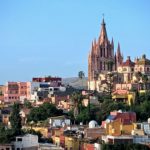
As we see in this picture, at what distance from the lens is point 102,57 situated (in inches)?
3807

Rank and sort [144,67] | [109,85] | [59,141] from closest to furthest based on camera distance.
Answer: [59,141]
[109,85]
[144,67]

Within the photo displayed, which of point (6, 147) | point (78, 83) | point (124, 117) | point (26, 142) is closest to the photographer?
point (6, 147)

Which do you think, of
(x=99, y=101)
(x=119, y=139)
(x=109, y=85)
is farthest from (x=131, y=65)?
(x=119, y=139)

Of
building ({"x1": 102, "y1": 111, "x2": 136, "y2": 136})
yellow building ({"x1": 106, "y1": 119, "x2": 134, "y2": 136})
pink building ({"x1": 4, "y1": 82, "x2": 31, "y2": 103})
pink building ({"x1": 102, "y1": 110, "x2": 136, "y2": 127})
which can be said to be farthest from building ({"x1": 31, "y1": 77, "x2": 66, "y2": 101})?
yellow building ({"x1": 106, "y1": 119, "x2": 134, "y2": 136})

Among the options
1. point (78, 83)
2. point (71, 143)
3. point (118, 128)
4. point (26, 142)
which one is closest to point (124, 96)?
point (118, 128)

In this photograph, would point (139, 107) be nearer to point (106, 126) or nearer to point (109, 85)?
point (106, 126)

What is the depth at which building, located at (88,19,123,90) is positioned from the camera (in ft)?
310

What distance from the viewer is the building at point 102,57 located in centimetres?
9438

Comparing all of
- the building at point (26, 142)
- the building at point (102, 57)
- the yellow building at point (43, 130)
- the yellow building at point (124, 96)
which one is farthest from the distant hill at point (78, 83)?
the building at point (26, 142)

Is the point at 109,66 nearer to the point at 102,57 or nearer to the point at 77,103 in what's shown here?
the point at 102,57

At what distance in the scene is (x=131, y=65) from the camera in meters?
87.8

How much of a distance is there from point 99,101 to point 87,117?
10600 mm

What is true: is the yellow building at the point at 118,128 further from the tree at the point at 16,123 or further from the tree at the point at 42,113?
the tree at the point at 42,113

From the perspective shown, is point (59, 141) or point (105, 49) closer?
point (59, 141)
